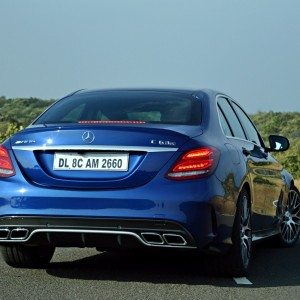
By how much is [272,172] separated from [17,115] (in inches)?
2046

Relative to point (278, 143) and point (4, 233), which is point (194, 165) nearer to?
point (4, 233)

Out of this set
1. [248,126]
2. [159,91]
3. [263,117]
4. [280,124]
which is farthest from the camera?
[263,117]

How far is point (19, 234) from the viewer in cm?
753

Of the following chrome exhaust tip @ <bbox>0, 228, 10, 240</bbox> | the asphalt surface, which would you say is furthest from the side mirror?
chrome exhaust tip @ <bbox>0, 228, 10, 240</bbox>

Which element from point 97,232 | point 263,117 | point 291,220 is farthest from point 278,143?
point 263,117

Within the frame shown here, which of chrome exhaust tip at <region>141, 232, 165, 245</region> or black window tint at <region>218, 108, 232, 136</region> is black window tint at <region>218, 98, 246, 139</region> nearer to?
black window tint at <region>218, 108, 232, 136</region>

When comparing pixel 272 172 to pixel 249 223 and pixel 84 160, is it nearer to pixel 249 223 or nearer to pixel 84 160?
pixel 249 223

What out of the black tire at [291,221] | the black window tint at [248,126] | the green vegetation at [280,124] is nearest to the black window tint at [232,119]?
the black window tint at [248,126]

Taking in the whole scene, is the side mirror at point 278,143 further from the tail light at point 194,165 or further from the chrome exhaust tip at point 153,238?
the chrome exhaust tip at point 153,238

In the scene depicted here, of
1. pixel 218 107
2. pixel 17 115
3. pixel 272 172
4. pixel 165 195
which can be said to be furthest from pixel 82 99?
pixel 17 115

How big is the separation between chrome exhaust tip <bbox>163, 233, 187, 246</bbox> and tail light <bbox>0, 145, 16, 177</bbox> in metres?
1.27

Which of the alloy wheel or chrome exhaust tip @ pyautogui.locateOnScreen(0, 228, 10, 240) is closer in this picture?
chrome exhaust tip @ pyautogui.locateOnScreen(0, 228, 10, 240)

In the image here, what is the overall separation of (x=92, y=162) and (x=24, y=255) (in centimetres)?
141

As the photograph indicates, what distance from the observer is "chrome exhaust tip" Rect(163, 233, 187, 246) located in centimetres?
732
